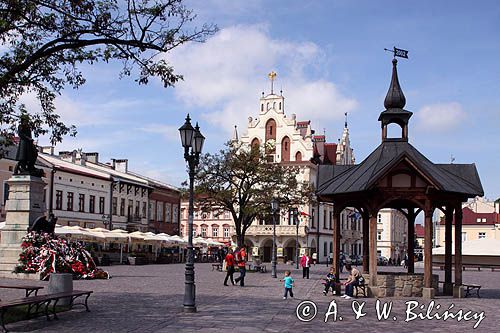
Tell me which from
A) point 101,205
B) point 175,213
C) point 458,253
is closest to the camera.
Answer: point 458,253

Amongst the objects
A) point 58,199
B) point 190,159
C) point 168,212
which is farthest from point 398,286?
point 168,212

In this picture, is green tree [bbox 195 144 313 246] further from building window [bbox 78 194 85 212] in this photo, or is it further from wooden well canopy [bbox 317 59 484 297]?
building window [bbox 78 194 85 212]

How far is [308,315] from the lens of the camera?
16.9 metres

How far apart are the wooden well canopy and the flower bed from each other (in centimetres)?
1064

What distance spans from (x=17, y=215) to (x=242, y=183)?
625 inches

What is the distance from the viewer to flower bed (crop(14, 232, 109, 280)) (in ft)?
89.6

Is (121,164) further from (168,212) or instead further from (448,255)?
(448,255)

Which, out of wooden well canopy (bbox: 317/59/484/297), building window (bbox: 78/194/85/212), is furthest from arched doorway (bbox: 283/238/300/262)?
wooden well canopy (bbox: 317/59/484/297)

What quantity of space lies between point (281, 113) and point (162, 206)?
17.8 meters

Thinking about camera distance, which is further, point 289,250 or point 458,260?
point 289,250

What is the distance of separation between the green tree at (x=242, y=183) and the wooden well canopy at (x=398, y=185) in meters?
14.7

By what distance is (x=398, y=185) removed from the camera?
22.8 meters

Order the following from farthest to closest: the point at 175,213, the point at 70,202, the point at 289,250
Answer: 1. the point at 175,213
2. the point at 289,250
3. the point at 70,202

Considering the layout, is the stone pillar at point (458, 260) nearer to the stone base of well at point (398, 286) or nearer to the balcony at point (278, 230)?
the stone base of well at point (398, 286)
